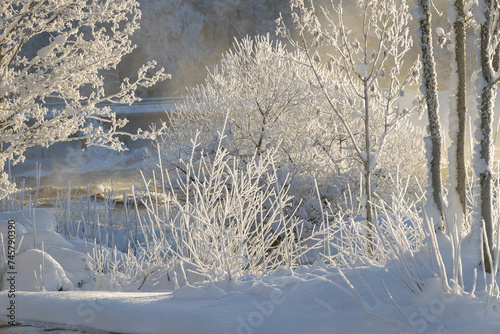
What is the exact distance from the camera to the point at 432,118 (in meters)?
3.27

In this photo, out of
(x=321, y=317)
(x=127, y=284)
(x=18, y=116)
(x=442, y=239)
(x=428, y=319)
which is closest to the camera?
(x=428, y=319)

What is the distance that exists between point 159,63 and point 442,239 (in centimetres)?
4553

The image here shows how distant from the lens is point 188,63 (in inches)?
1831

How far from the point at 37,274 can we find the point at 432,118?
361 centimetres

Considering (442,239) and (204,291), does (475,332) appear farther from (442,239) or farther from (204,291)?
(204,291)

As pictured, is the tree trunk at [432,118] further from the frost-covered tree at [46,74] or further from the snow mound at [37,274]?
the frost-covered tree at [46,74]

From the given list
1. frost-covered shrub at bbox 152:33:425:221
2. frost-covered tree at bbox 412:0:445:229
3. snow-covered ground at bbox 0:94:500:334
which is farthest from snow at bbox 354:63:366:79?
frost-covered shrub at bbox 152:33:425:221

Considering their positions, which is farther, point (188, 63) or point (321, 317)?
point (188, 63)

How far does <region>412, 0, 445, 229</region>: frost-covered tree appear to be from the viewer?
3.26 metres

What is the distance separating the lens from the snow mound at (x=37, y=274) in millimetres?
4767

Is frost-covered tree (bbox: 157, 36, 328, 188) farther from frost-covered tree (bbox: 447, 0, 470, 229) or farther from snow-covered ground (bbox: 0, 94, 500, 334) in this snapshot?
frost-covered tree (bbox: 447, 0, 470, 229)

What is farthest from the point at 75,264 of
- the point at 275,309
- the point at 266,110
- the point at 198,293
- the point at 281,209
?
the point at 266,110

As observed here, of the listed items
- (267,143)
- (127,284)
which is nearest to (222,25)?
(267,143)

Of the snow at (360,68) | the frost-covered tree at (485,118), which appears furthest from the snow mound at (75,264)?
the frost-covered tree at (485,118)
